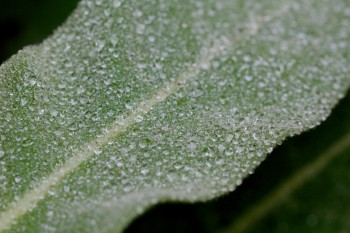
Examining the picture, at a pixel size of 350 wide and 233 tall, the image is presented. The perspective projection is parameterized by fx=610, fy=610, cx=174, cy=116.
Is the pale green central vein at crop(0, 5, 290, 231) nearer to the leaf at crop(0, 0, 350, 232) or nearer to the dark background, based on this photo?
the leaf at crop(0, 0, 350, 232)

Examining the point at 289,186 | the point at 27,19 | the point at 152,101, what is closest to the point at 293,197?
the point at 289,186

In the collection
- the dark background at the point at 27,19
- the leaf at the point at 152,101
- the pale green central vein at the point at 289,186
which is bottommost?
the pale green central vein at the point at 289,186

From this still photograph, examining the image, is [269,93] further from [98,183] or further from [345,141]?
[98,183]

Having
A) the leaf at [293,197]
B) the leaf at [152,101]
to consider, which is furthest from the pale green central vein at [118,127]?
the leaf at [293,197]

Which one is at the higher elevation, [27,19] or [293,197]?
[27,19]

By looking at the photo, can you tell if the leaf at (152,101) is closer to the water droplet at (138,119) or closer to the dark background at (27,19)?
the water droplet at (138,119)

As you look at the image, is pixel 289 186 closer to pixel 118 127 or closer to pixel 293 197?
pixel 293 197

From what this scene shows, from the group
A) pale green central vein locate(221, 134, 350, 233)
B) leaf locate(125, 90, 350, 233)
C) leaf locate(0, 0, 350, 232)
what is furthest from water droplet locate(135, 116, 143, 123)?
pale green central vein locate(221, 134, 350, 233)
